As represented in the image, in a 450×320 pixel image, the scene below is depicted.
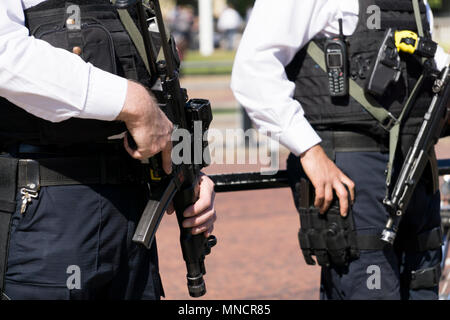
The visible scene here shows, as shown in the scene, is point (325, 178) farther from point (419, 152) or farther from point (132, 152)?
point (132, 152)

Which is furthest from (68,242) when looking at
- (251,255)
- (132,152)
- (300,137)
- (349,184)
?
(251,255)

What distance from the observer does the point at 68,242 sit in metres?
2.08

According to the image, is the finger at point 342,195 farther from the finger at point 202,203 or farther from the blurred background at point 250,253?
the blurred background at point 250,253

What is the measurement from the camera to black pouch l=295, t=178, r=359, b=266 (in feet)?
9.19

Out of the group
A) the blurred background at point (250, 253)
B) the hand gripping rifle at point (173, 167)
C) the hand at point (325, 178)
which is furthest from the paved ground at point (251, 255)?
the hand gripping rifle at point (173, 167)

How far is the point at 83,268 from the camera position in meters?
2.09

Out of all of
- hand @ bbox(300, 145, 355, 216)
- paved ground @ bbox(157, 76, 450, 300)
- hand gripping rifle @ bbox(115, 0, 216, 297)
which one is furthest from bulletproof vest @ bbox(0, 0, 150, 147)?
paved ground @ bbox(157, 76, 450, 300)

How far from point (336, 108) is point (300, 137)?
0.65 ft

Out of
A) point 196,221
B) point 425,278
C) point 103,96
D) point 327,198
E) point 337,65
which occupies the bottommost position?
point 425,278

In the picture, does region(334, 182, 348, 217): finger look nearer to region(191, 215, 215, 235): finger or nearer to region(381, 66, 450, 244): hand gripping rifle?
region(381, 66, 450, 244): hand gripping rifle

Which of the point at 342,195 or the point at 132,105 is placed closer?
the point at 132,105

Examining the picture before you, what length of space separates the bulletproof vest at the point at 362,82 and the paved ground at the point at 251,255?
2.22 metres

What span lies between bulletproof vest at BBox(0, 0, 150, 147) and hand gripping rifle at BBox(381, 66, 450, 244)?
1203 mm

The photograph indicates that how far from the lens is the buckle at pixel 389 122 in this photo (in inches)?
110
